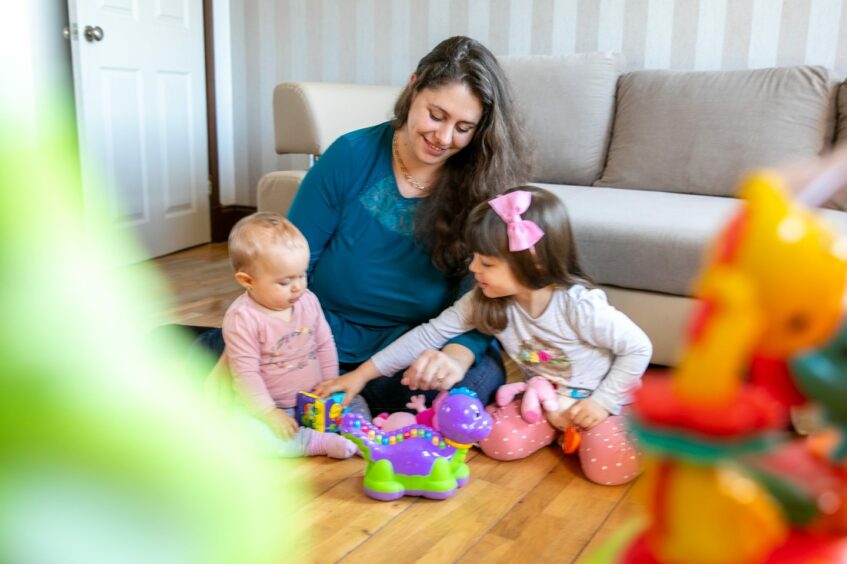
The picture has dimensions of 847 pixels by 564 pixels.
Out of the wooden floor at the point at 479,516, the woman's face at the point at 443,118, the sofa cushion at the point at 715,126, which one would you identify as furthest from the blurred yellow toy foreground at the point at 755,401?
the sofa cushion at the point at 715,126

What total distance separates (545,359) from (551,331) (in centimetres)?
7

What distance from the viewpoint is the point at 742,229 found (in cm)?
36

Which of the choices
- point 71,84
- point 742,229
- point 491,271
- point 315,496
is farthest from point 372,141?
point 71,84

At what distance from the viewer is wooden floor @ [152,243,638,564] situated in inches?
46.8

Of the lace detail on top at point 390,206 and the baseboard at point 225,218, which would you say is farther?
the baseboard at point 225,218

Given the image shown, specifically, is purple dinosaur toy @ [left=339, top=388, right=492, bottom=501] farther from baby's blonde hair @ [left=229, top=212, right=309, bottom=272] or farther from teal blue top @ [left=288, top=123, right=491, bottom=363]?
baby's blonde hair @ [left=229, top=212, right=309, bottom=272]

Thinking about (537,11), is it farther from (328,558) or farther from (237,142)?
(328,558)

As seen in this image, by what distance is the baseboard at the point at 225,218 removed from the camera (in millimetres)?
3789

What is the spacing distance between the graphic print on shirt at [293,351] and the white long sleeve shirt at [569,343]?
0.14 metres

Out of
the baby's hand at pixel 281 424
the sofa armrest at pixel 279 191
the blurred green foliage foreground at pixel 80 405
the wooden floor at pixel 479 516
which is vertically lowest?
the wooden floor at pixel 479 516

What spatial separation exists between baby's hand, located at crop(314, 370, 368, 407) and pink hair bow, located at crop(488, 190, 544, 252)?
437mm

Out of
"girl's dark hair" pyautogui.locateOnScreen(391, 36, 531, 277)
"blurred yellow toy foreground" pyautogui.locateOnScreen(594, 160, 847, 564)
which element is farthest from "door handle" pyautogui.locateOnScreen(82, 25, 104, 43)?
"blurred yellow toy foreground" pyautogui.locateOnScreen(594, 160, 847, 564)

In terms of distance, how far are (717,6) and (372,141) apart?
1.60 m

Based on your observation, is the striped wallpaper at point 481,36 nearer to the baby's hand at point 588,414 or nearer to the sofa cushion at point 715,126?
the sofa cushion at point 715,126
